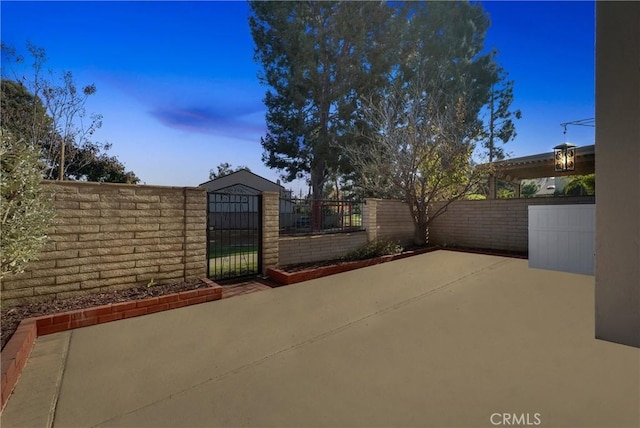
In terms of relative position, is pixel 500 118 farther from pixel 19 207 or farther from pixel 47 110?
pixel 47 110

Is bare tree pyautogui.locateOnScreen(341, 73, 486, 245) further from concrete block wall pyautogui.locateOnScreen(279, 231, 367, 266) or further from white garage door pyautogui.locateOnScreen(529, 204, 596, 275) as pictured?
white garage door pyautogui.locateOnScreen(529, 204, 596, 275)

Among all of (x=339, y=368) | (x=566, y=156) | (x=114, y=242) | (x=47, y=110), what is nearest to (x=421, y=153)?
(x=566, y=156)

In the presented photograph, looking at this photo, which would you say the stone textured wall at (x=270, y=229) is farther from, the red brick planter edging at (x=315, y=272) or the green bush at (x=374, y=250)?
the green bush at (x=374, y=250)

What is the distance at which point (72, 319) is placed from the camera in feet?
10.8

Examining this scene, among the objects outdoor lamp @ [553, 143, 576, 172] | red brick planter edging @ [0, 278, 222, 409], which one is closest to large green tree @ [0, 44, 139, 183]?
red brick planter edging @ [0, 278, 222, 409]

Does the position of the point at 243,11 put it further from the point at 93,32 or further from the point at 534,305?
the point at 534,305

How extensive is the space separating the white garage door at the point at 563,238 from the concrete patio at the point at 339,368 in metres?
2.05

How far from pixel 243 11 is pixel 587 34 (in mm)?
14064

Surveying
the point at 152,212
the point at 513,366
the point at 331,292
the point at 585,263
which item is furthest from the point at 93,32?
the point at 585,263

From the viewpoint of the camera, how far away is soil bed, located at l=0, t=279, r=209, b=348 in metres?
3.04

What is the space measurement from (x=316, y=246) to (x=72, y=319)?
4.51m

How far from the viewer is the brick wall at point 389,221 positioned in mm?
8141

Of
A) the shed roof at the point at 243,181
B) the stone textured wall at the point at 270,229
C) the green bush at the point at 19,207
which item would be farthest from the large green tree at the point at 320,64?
the green bush at the point at 19,207

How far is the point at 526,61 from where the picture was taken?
8.90 metres
